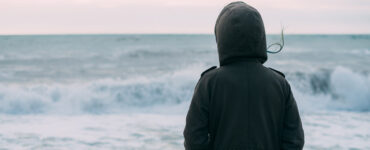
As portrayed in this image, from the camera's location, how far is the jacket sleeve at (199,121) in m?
1.75

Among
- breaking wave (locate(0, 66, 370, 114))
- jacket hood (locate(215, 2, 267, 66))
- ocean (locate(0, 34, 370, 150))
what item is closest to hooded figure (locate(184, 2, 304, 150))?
jacket hood (locate(215, 2, 267, 66))

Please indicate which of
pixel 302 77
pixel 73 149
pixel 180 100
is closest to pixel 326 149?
pixel 73 149

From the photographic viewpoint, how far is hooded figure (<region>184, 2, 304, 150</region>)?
5.76 ft

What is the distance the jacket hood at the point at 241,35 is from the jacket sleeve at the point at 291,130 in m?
0.24

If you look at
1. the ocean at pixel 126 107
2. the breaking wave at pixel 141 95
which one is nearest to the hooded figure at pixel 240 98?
the ocean at pixel 126 107

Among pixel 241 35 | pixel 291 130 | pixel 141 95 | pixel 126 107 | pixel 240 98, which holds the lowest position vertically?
pixel 126 107

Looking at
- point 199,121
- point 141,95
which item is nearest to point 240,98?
point 199,121

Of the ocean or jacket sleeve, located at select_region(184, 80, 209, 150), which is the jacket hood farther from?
the ocean

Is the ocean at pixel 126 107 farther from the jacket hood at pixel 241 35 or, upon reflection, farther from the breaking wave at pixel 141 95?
the jacket hood at pixel 241 35

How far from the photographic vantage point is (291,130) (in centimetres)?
182

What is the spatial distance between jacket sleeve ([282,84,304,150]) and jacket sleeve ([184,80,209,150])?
336mm

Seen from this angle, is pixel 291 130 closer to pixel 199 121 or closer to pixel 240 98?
pixel 240 98

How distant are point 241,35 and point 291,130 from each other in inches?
17.8

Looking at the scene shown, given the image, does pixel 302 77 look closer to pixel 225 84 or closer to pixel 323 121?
pixel 323 121
